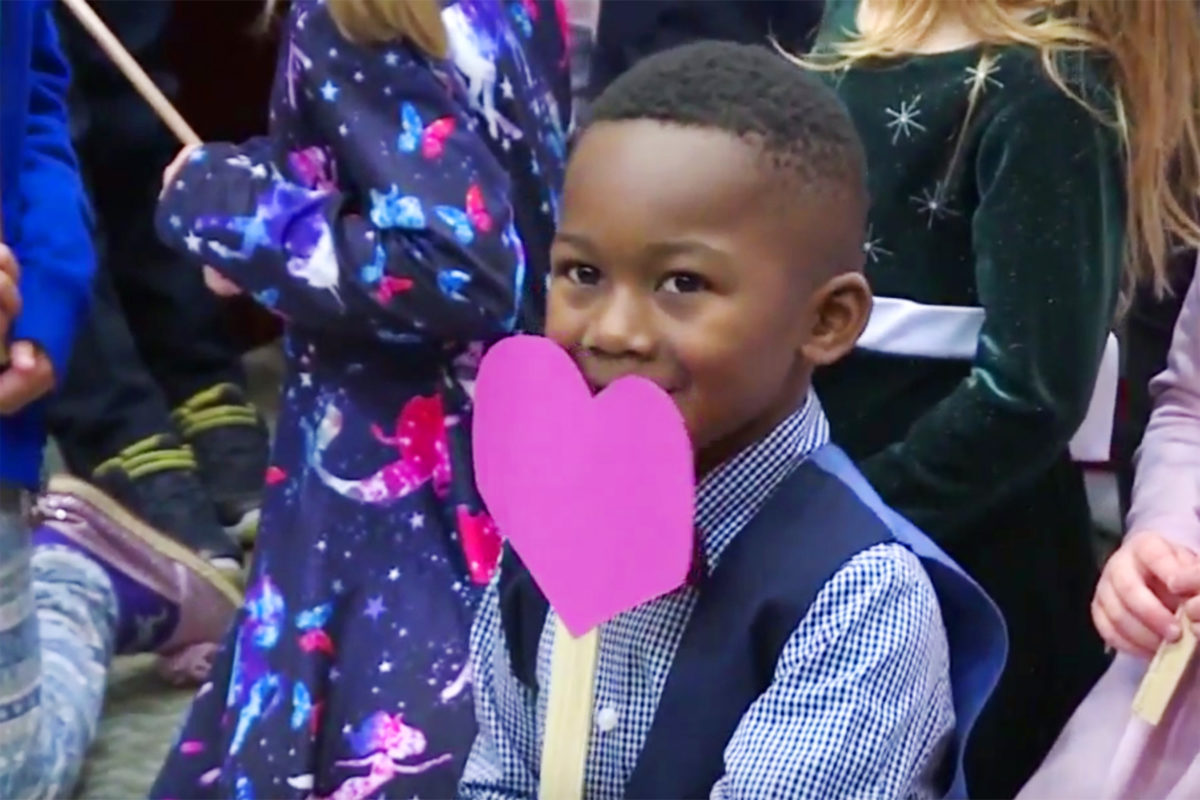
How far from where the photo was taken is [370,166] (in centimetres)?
108

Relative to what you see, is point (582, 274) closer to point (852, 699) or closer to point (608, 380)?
point (608, 380)

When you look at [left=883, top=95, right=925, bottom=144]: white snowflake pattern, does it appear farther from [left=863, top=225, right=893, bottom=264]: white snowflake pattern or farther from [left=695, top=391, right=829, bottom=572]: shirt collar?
[left=695, top=391, right=829, bottom=572]: shirt collar

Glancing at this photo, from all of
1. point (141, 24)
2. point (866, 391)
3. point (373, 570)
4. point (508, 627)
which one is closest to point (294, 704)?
point (373, 570)

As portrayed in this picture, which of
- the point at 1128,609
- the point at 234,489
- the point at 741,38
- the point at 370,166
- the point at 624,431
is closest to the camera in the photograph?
the point at 624,431

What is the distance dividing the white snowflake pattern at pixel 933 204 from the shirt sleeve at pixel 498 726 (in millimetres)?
401

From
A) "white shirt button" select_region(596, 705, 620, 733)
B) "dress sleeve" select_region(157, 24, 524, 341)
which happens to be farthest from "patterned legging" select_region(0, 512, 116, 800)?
"white shirt button" select_region(596, 705, 620, 733)

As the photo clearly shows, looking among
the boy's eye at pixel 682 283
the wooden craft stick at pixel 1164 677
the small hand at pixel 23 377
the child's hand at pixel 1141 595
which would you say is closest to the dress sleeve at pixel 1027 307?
the child's hand at pixel 1141 595

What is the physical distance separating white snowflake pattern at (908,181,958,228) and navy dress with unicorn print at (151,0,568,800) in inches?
9.9

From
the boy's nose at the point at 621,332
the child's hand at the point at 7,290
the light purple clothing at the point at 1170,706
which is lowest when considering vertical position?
the light purple clothing at the point at 1170,706

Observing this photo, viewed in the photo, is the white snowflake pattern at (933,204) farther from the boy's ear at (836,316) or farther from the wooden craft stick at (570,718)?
the wooden craft stick at (570,718)

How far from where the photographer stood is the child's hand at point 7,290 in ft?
3.56

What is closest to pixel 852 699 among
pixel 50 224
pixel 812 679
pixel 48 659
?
pixel 812 679

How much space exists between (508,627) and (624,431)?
0.73ft

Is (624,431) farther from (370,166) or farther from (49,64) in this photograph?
(49,64)
